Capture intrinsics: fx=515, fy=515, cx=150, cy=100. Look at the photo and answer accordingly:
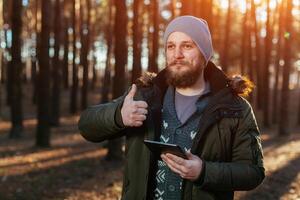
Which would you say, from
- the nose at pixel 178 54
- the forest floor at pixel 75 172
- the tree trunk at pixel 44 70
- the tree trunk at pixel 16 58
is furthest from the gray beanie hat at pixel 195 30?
the tree trunk at pixel 16 58

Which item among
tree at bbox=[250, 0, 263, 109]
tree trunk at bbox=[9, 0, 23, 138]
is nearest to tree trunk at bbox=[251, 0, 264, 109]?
tree at bbox=[250, 0, 263, 109]

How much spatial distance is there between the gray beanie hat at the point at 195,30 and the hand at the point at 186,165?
73 cm

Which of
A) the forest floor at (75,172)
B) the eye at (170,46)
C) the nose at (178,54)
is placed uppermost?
the eye at (170,46)

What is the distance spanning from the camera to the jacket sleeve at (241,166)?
115 inches

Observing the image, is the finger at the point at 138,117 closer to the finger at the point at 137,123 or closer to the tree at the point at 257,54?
the finger at the point at 137,123

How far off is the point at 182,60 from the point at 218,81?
0.93ft

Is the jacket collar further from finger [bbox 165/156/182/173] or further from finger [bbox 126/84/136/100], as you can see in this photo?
finger [bbox 165/156/182/173]

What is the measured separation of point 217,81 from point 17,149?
13.1 metres

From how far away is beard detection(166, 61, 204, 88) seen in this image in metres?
3.15

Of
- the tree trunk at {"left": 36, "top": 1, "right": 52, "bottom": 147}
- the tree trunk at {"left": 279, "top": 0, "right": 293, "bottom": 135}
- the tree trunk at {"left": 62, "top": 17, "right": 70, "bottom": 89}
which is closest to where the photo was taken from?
the tree trunk at {"left": 36, "top": 1, "right": 52, "bottom": 147}

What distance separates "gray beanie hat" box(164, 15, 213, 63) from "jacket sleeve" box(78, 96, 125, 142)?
56cm

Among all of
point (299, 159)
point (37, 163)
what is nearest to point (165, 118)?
point (37, 163)

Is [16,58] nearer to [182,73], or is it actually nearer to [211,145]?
[182,73]

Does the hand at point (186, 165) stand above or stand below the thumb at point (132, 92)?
below
